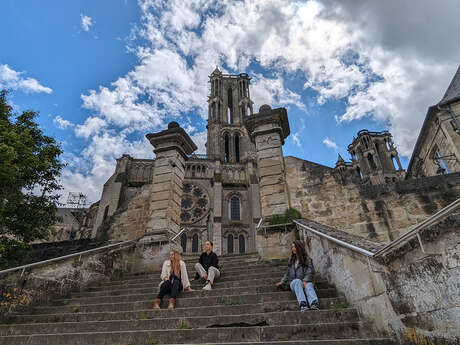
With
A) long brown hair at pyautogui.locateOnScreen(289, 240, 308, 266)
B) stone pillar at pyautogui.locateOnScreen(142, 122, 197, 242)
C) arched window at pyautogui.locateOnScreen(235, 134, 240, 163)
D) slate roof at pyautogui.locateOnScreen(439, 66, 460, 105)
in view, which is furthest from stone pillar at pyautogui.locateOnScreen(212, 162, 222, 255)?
long brown hair at pyautogui.locateOnScreen(289, 240, 308, 266)

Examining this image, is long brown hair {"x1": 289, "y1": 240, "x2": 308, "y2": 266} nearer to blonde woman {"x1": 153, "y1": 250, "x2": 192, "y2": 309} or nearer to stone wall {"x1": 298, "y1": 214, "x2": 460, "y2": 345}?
stone wall {"x1": 298, "y1": 214, "x2": 460, "y2": 345}

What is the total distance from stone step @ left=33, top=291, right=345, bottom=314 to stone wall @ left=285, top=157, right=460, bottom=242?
3.31 m

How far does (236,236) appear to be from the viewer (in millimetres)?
26297

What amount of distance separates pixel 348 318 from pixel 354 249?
31.6 inches

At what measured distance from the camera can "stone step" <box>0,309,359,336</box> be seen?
126 inches

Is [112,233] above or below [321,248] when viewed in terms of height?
above

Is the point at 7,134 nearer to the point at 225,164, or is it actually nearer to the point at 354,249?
the point at 354,249

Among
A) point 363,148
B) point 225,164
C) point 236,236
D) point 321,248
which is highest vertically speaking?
point 363,148

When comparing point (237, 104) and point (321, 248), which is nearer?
point (321, 248)

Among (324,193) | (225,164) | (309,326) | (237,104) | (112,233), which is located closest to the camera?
(309,326)

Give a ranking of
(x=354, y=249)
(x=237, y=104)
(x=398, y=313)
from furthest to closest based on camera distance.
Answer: (x=237, y=104) → (x=354, y=249) → (x=398, y=313)

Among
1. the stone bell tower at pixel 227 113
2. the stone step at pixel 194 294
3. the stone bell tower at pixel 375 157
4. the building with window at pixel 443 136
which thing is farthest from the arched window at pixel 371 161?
the stone step at pixel 194 294

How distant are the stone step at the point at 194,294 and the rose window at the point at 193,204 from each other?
21.3 metres

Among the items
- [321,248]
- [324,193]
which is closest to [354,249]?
[321,248]
